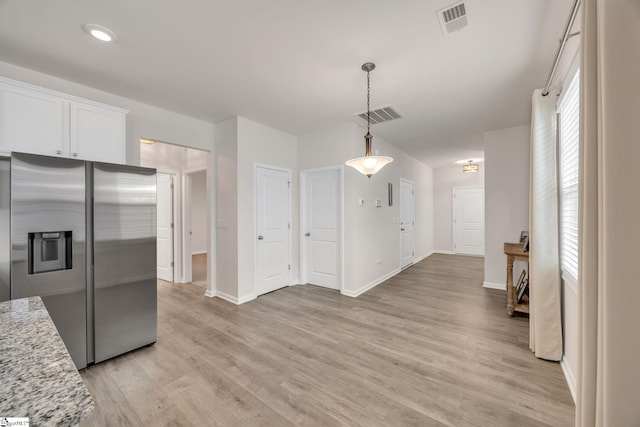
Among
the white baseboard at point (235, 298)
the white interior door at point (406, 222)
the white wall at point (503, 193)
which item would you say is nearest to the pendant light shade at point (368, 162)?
the white baseboard at point (235, 298)

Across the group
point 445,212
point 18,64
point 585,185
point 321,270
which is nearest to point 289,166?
point 321,270

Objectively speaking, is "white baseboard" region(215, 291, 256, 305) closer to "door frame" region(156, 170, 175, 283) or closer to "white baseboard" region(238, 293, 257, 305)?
"white baseboard" region(238, 293, 257, 305)

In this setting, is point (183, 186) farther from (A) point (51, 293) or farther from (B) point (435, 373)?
(B) point (435, 373)

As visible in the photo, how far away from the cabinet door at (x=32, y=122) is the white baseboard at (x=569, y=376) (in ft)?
15.6

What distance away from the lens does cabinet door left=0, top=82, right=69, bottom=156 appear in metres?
2.15

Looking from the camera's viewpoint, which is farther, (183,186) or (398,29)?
(183,186)

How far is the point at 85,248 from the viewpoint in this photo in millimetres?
2262

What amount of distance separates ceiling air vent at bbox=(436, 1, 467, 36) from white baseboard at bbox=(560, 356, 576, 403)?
2.86m

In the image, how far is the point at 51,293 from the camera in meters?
2.10

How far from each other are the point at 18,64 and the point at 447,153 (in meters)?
7.14

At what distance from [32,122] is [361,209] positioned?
13.0 ft

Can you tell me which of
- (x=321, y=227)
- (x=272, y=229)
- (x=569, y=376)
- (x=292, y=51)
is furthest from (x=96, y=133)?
(x=569, y=376)

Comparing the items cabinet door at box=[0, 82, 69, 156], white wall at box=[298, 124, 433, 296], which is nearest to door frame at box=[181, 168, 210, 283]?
white wall at box=[298, 124, 433, 296]
